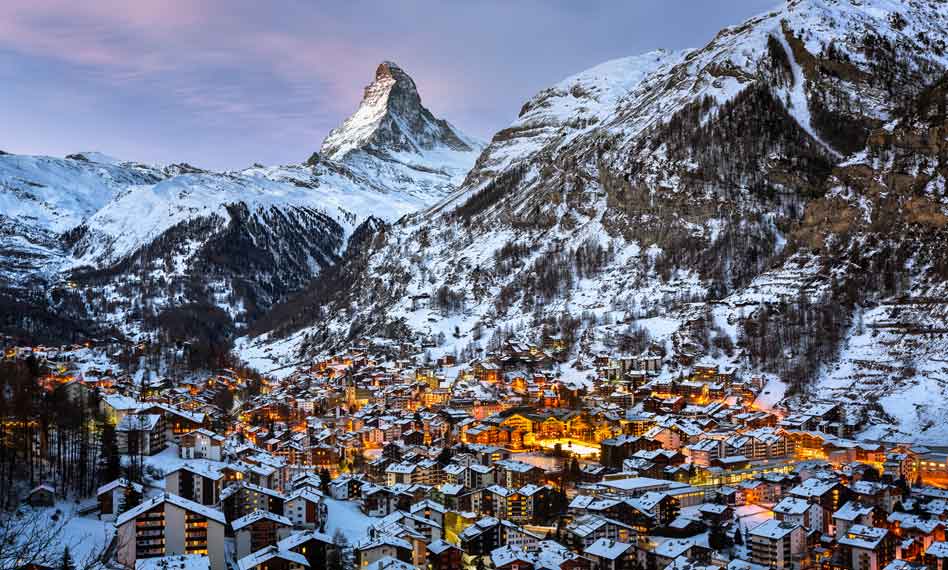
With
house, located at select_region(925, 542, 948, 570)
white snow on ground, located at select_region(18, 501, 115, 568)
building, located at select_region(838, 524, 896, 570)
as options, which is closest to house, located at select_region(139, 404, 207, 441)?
white snow on ground, located at select_region(18, 501, 115, 568)

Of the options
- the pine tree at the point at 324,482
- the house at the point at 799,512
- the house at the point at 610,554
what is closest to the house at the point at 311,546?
the house at the point at 610,554

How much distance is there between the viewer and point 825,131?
11344 centimetres

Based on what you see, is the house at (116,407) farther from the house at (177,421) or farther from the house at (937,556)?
the house at (937,556)

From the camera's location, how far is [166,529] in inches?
1453

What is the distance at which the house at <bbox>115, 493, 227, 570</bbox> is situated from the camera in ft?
119

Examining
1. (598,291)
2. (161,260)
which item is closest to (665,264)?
(598,291)

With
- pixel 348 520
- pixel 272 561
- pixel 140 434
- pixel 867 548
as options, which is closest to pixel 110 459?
pixel 140 434

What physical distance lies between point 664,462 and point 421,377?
36.5 m

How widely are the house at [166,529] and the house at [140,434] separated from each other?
15.0 metres

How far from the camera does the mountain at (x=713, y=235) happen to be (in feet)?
261

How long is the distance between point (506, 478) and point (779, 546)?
18580 mm

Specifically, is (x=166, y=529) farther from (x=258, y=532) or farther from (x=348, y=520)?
(x=348, y=520)

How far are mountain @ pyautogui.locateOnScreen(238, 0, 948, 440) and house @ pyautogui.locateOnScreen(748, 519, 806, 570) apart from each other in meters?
23.7

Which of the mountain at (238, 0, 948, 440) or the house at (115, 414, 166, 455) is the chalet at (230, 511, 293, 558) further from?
the mountain at (238, 0, 948, 440)
